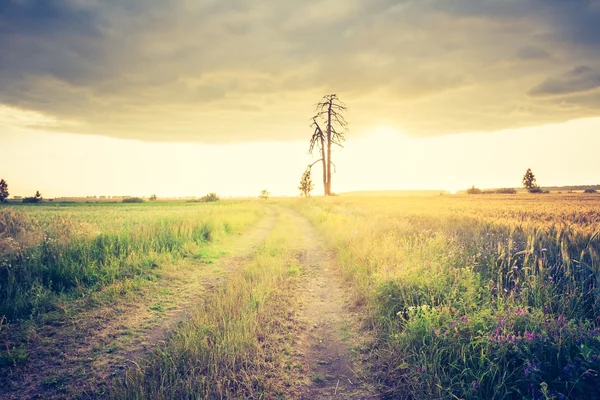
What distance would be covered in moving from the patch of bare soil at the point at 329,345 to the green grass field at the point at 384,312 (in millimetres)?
159

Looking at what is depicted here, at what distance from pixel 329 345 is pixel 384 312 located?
1286 millimetres

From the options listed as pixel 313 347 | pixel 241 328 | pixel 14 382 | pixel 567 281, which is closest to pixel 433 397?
pixel 313 347

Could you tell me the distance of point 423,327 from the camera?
4.15 m

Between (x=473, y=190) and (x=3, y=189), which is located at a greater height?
(x=3, y=189)

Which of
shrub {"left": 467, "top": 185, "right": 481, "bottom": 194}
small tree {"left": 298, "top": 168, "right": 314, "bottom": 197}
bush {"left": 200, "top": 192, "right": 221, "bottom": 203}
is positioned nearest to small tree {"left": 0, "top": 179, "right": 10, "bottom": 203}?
bush {"left": 200, "top": 192, "right": 221, "bottom": 203}

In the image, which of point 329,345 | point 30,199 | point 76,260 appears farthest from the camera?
point 30,199

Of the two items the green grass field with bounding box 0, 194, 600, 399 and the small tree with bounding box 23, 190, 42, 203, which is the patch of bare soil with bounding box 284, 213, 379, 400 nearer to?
the green grass field with bounding box 0, 194, 600, 399

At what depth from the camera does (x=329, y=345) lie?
188 inches

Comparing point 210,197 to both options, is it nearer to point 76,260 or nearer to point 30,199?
point 30,199

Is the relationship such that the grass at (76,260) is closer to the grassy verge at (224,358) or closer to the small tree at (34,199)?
the grassy verge at (224,358)

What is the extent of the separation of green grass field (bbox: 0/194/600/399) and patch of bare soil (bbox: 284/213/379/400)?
159 millimetres

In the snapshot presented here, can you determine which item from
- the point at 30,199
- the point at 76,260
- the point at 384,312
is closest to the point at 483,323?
the point at 384,312

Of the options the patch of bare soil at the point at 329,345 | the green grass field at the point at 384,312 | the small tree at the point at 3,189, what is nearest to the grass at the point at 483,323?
the green grass field at the point at 384,312

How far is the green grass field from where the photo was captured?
3359 mm
